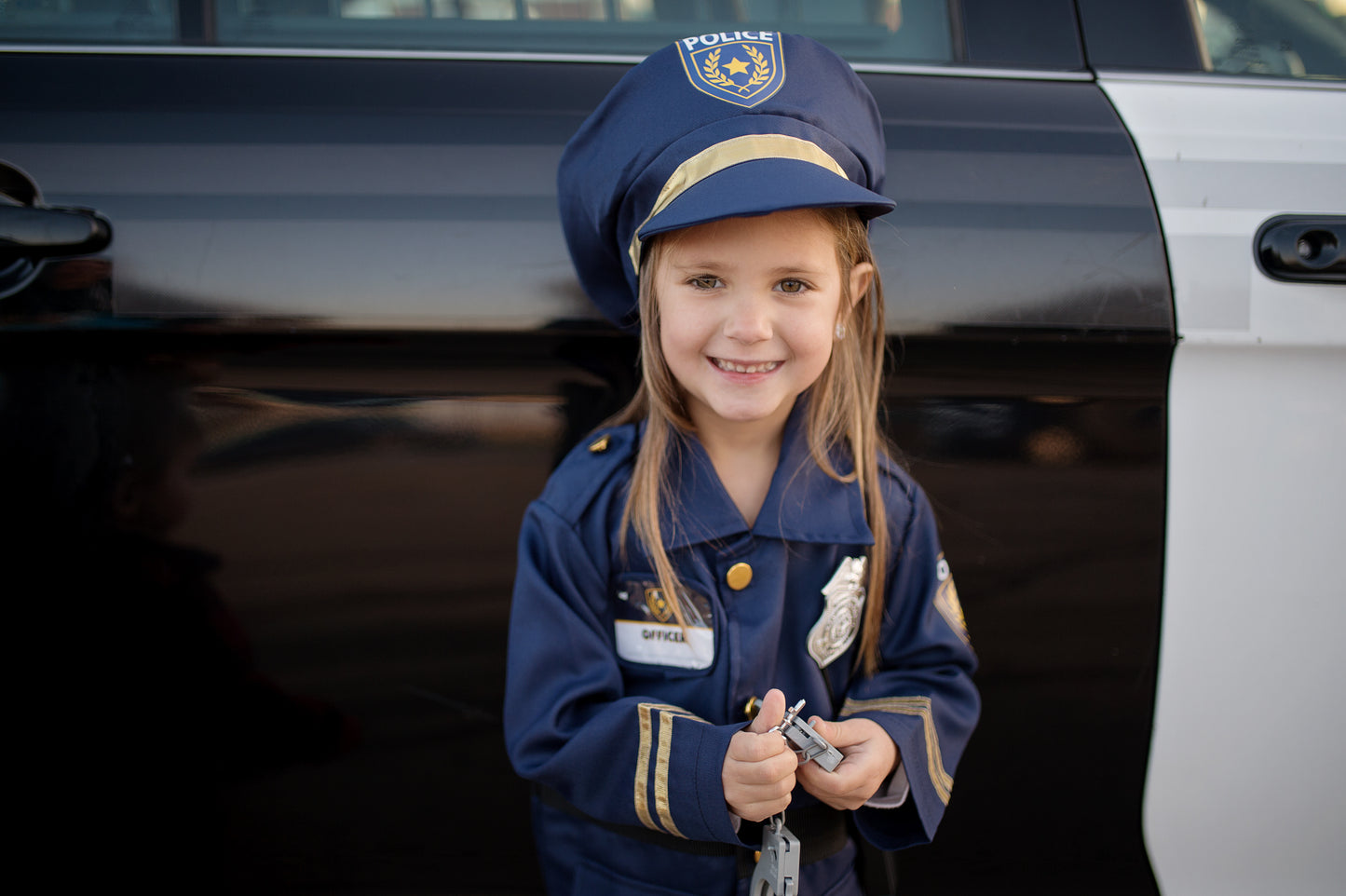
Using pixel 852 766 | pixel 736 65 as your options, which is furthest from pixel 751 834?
pixel 736 65

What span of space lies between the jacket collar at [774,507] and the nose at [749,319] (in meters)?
0.18

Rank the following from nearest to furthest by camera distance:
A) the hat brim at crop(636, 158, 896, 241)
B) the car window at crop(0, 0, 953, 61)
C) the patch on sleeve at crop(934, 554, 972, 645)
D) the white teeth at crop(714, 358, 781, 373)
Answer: the hat brim at crop(636, 158, 896, 241) → the white teeth at crop(714, 358, 781, 373) → the patch on sleeve at crop(934, 554, 972, 645) → the car window at crop(0, 0, 953, 61)

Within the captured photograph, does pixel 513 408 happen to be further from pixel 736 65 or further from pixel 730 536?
pixel 736 65

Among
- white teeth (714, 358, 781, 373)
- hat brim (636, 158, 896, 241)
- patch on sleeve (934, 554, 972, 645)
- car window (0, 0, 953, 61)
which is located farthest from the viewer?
car window (0, 0, 953, 61)

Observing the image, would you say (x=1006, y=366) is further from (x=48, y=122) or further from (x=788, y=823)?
(x=48, y=122)

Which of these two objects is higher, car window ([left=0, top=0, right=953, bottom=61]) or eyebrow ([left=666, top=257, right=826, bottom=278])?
car window ([left=0, top=0, right=953, bottom=61])

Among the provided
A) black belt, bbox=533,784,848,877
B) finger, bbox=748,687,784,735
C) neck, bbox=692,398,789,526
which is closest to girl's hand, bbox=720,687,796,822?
finger, bbox=748,687,784,735

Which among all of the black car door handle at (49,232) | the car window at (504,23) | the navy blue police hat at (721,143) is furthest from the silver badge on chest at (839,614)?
the black car door handle at (49,232)

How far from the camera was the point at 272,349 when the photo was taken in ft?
3.68

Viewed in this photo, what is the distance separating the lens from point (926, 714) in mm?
1076

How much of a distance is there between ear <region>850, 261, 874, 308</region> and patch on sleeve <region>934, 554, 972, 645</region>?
0.34 m

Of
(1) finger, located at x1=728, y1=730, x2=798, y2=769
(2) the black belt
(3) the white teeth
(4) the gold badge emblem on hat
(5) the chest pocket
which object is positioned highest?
(4) the gold badge emblem on hat

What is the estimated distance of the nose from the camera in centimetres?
98

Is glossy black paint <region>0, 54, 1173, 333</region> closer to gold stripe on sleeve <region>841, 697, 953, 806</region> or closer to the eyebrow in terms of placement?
the eyebrow
